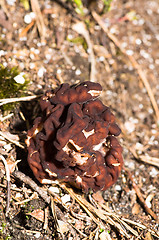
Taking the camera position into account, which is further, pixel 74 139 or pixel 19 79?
pixel 19 79

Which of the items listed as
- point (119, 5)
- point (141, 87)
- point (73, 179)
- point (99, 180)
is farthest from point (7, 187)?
point (119, 5)

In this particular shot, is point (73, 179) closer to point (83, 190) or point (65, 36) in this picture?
point (83, 190)

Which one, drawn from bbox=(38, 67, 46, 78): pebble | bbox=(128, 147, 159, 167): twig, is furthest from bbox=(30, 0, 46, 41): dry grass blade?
bbox=(128, 147, 159, 167): twig

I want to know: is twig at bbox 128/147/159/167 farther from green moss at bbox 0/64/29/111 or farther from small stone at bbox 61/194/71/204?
green moss at bbox 0/64/29/111

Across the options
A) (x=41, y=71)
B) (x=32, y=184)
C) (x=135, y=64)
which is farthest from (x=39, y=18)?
(x=32, y=184)

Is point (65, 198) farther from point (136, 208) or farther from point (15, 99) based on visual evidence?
point (15, 99)

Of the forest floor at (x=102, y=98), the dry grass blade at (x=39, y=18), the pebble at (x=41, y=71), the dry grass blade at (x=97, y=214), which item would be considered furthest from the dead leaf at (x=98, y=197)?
the dry grass blade at (x=39, y=18)
